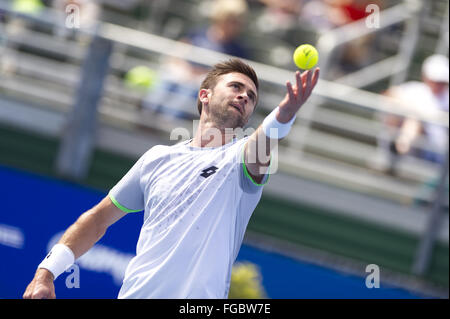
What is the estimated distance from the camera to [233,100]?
12.7 feet

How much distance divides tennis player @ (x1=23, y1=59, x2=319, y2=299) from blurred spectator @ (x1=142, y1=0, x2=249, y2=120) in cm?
316

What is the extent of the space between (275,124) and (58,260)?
1403 mm

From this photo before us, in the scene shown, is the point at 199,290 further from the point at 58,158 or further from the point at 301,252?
the point at 58,158

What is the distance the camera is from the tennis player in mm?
3666

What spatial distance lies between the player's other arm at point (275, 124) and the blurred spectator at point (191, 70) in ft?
11.5

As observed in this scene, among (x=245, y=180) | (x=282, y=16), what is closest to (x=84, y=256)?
(x=245, y=180)

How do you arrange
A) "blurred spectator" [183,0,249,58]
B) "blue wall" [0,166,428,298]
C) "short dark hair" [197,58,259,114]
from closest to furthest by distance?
"short dark hair" [197,58,259,114]
"blue wall" [0,166,428,298]
"blurred spectator" [183,0,249,58]

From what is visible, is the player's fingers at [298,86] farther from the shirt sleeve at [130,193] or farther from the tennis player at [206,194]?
the shirt sleeve at [130,193]

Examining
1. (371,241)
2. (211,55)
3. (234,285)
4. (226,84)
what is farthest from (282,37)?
(226,84)

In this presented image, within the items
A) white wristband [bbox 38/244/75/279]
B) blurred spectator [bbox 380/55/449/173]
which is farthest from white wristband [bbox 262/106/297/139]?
blurred spectator [bbox 380/55/449/173]

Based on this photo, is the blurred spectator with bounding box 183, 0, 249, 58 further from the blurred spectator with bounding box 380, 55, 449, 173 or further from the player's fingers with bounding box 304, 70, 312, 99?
the player's fingers with bounding box 304, 70, 312, 99

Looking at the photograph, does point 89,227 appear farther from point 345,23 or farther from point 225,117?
point 345,23

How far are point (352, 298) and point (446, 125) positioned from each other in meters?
1.57
